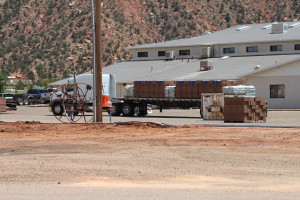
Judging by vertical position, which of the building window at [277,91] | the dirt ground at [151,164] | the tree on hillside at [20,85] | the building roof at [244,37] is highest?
the building roof at [244,37]

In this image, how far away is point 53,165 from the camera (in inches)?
714

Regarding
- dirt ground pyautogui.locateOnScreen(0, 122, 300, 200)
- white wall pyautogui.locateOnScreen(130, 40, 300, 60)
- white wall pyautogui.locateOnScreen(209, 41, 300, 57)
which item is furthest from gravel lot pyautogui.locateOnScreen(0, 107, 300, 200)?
white wall pyautogui.locateOnScreen(130, 40, 300, 60)

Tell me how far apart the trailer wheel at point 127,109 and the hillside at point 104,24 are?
58.1m

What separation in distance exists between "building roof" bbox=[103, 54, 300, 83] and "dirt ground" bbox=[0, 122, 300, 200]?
34239mm

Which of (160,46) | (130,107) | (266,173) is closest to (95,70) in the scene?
(130,107)

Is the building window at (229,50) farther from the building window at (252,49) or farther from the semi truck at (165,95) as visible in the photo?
the semi truck at (165,95)

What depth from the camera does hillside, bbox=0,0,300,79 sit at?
114 m

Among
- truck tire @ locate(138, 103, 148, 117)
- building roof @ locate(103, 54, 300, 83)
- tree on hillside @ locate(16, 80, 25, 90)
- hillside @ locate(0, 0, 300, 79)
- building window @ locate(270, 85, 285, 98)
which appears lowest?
truck tire @ locate(138, 103, 148, 117)

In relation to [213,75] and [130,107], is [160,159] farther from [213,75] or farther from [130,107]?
[213,75]

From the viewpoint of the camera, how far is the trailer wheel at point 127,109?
50000 millimetres

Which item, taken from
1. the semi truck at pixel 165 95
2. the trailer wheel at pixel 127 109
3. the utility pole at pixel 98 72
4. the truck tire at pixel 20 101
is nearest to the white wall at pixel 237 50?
the truck tire at pixel 20 101

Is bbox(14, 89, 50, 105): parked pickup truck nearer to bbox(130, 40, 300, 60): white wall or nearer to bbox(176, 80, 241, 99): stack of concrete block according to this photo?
bbox(130, 40, 300, 60): white wall

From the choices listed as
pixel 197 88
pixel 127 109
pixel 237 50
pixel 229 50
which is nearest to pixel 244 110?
pixel 197 88

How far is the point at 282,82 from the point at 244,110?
77.4 ft
